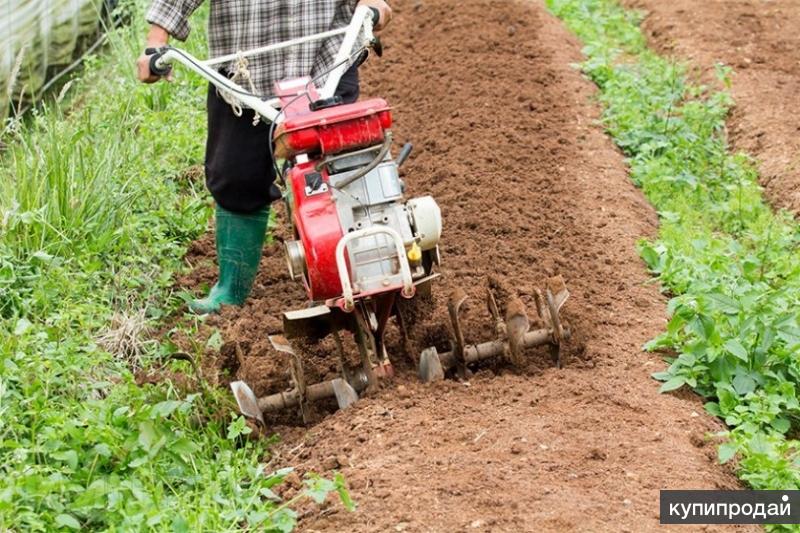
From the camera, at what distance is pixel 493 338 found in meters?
4.83

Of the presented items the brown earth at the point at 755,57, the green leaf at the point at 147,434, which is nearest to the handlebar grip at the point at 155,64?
the green leaf at the point at 147,434

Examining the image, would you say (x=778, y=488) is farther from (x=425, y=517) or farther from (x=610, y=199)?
(x=610, y=199)

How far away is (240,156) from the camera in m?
5.23

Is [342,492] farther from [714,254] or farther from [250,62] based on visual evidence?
[714,254]

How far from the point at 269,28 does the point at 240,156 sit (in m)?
0.53

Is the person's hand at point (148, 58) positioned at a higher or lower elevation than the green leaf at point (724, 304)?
higher

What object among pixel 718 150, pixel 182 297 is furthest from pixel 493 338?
pixel 718 150

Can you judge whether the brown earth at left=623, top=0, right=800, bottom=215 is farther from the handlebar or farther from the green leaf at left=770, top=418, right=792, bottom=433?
the handlebar

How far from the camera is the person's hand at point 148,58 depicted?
15.5ft

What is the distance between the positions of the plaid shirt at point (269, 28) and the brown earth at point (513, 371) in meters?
1.05

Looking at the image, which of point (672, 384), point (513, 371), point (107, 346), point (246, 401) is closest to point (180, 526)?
point (246, 401)

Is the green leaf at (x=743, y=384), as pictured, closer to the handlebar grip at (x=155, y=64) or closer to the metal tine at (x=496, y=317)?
the metal tine at (x=496, y=317)

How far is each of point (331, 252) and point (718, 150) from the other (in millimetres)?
3801

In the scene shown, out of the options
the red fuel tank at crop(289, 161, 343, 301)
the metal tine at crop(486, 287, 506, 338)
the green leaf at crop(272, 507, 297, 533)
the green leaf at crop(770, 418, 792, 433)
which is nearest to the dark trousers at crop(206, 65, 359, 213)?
the red fuel tank at crop(289, 161, 343, 301)
